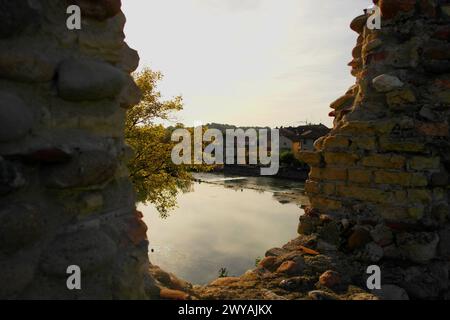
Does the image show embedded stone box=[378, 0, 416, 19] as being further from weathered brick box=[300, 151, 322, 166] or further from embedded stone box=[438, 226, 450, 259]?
embedded stone box=[438, 226, 450, 259]

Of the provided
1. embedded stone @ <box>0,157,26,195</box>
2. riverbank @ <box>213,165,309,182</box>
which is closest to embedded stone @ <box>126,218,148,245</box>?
embedded stone @ <box>0,157,26,195</box>

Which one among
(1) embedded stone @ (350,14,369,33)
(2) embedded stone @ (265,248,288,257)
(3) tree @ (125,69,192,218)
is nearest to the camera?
(2) embedded stone @ (265,248,288,257)

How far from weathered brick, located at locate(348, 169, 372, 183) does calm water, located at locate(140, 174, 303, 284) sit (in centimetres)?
1012

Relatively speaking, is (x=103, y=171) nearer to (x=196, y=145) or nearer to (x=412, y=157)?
(x=412, y=157)

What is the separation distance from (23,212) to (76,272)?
0.29m

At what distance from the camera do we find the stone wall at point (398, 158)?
2.46 m

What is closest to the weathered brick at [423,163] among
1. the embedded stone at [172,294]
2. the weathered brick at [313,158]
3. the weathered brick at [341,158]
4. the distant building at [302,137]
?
the weathered brick at [341,158]

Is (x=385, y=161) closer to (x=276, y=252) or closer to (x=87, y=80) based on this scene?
(x=276, y=252)

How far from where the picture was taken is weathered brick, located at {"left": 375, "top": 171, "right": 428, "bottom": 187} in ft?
8.27

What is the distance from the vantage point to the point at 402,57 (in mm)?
2715

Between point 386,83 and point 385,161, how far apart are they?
1.82ft

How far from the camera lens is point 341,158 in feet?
9.20

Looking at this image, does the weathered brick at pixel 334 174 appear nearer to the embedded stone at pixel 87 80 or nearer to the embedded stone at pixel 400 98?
the embedded stone at pixel 400 98
